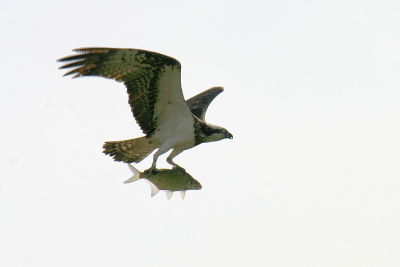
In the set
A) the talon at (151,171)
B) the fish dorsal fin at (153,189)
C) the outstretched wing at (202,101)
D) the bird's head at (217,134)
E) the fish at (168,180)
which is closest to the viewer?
the fish at (168,180)

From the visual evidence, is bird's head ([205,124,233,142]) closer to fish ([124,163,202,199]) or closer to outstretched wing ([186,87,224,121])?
outstretched wing ([186,87,224,121])

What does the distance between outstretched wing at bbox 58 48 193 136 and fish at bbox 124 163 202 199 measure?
109 centimetres

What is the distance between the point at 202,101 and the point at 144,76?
3.36 meters

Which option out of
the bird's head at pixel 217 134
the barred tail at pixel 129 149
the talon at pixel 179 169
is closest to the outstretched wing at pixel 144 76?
the barred tail at pixel 129 149

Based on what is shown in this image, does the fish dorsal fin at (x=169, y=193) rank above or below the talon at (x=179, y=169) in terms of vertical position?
below

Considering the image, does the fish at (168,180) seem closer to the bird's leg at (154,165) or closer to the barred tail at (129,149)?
the bird's leg at (154,165)

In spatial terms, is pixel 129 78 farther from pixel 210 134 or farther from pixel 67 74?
pixel 210 134

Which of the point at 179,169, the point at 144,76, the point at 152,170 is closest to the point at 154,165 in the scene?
the point at 152,170

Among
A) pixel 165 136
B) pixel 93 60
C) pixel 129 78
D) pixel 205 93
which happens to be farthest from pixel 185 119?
pixel 205 93

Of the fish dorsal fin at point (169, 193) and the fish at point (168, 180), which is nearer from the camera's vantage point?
the fish at point (168, 180)

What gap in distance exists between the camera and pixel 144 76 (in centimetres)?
913

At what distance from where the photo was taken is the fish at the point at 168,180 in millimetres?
8641

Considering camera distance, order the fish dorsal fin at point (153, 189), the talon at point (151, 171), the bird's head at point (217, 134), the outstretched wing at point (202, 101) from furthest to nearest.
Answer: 1. the outstretched wing at point (202, 101)
2. the bird's head at point (217, 134)
3. the fish dorsal fin at point (153, 189)
4. the talon at point (151, 171)

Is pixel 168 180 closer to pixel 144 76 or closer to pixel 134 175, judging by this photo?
pixel 134 175
